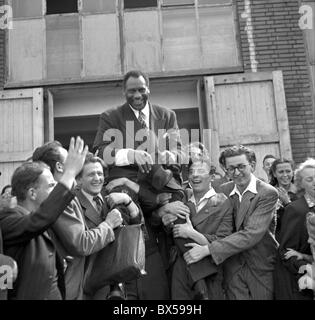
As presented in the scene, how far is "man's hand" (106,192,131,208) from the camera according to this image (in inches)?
134

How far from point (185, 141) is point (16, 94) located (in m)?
3.65

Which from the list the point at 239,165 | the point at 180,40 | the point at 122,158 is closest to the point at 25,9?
the point at 180,40

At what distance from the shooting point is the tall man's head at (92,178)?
3.48 m

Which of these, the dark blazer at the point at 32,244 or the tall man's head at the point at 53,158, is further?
the tall man's head at the point at 53,158

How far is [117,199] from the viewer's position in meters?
3.40

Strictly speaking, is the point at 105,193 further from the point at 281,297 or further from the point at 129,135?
the point at 281,297

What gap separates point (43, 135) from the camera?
7.52m

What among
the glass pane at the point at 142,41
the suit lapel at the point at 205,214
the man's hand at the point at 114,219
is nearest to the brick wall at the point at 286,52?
the glass pane at the point at 142,41

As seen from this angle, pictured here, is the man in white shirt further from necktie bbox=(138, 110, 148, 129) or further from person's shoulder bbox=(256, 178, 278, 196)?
person's shoulder bbox=(256, 178, 278, 196)

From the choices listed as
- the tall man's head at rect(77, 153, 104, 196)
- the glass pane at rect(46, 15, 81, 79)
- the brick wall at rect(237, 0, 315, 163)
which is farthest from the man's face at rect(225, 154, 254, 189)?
the glass pane at rect(46, 15, 81, 79)

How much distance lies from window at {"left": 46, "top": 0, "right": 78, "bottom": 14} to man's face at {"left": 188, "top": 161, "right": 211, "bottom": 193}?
5.21 metres

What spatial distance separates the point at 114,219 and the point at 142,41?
513 cm

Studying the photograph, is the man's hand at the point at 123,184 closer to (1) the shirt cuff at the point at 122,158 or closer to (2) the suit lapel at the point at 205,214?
(1) the shirt cuff at the point at 122,158
